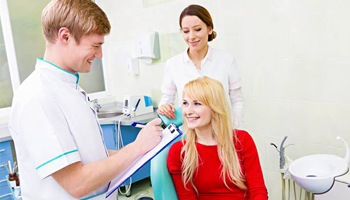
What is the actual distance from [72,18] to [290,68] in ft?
5.28

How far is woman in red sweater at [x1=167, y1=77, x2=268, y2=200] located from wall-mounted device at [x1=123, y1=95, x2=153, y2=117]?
1.46m

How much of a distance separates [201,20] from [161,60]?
1.22m

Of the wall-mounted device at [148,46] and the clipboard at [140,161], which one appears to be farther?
the wall-mounted device at [148,46]

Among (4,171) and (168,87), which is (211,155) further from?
(4,171)

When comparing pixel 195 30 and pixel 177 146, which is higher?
pixel 195 30

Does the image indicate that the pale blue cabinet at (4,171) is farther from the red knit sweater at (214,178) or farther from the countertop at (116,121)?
the red knit sweater at (214,178)

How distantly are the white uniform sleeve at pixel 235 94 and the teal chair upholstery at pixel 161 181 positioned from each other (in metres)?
0.77

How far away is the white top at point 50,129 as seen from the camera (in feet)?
2.60

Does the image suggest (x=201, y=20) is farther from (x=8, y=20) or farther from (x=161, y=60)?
(x=8, y=20)

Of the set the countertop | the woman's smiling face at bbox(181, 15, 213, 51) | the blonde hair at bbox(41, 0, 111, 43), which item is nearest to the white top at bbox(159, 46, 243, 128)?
the woman's smiling face at bbox(181, 15, 213, 51)

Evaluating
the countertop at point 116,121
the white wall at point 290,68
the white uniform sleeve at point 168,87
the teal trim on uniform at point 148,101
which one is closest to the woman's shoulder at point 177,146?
the white uniform sleeve at point 168,87

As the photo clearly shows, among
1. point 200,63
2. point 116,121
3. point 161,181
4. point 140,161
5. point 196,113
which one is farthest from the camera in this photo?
point 116,121

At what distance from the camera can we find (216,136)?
1.46 meters

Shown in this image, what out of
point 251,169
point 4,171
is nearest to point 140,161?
point 251,169
